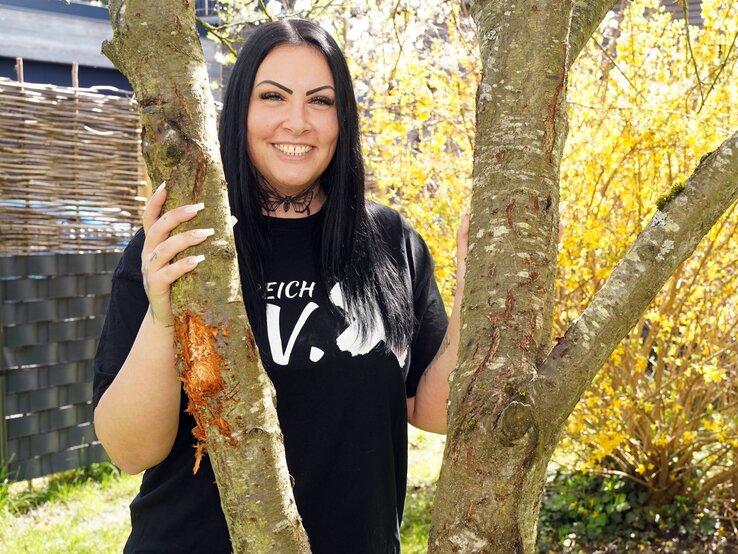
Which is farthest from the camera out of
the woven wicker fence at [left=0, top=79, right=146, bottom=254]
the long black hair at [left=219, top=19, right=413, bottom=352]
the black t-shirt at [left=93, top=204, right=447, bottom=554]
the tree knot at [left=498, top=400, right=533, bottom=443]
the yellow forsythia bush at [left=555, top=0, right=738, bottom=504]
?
the woven wicker fence at [left=0, top=79, right=146, bottom=254]

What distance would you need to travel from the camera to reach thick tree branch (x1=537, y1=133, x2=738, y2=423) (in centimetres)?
122

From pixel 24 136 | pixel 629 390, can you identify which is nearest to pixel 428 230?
pixel 629 390

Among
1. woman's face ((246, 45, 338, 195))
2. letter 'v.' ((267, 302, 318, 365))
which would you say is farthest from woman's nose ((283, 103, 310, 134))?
letter 'v.' ((267, 302, 318, 365))

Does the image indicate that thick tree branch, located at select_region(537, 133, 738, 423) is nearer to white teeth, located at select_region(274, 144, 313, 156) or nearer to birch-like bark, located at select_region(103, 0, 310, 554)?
birch-like bark, located at select_region(103, 0, 310, 554)

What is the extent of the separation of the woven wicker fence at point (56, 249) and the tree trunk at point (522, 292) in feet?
13.8

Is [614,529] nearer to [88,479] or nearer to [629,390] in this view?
[629,390]

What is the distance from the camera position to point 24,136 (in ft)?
16.3

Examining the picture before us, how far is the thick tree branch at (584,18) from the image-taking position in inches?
60.1

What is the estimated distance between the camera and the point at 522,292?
4.07 ft

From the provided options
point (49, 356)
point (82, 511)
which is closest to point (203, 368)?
point (82, 511)

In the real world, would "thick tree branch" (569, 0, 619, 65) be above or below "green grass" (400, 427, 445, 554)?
above

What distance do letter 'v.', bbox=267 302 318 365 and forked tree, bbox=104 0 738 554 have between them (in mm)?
658

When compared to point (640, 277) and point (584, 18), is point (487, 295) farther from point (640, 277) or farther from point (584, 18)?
point (584, 18)

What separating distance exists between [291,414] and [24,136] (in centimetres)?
376
